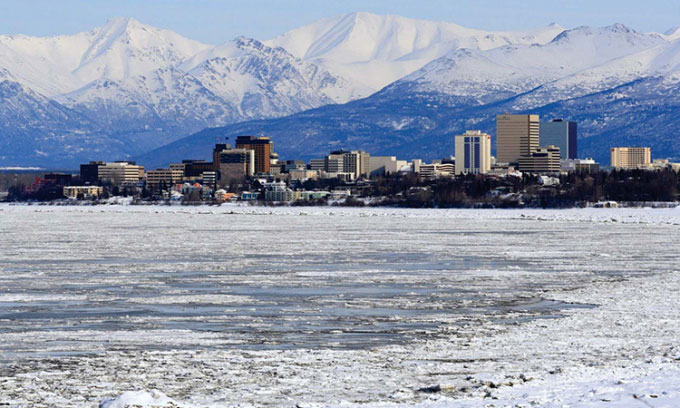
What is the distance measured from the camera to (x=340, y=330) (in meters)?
30.5

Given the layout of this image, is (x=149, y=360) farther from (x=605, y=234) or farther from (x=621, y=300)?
(x=605, y=234)

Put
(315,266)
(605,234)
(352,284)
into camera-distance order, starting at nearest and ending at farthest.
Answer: (352,284) < (315,266) < (605,234)

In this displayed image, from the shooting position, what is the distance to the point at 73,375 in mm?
24266

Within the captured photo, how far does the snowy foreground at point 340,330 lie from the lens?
22703 millimetres

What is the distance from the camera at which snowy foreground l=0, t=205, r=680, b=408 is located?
22703 millimetres

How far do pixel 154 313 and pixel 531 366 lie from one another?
12947 mm

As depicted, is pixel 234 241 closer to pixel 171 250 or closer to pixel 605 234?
pixel 171 250

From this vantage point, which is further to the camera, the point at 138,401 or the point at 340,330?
the point at 340,330

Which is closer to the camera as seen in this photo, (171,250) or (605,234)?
(171,250)

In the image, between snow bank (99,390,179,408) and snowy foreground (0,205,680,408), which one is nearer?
snow bank (99,390,179,408)

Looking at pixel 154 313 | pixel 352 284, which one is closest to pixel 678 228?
pixel 352 284

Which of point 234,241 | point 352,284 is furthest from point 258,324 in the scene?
point 234,241

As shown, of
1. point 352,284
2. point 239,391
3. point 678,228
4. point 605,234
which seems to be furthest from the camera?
point 678,228

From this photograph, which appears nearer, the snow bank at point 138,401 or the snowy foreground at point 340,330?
the snow bank at point 138,401
